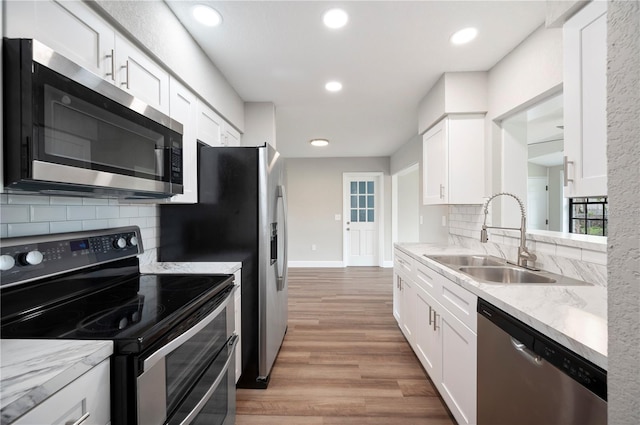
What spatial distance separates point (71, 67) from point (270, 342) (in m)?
1.95

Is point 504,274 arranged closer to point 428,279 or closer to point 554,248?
point 554,248

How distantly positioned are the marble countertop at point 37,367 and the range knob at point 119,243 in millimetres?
707

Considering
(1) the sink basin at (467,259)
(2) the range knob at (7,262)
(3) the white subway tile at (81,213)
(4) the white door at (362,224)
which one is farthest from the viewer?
(4) the white door at (362,224)

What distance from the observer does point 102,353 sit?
761 millimetres

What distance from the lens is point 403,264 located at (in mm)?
2652

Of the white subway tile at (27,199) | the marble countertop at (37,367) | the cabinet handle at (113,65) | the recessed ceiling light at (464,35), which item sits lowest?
the marble countertop at (37,367)

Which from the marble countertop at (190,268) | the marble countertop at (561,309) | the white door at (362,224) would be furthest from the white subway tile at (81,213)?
the white door at (362,224)

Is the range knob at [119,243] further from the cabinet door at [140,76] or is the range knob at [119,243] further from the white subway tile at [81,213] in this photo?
the cabinet door at [140,76]

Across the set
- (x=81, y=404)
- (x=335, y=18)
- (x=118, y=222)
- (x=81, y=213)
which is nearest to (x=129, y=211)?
(x=118, y=222)

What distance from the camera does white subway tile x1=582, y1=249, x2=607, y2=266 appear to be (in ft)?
4.41

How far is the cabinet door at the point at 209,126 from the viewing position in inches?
80.0

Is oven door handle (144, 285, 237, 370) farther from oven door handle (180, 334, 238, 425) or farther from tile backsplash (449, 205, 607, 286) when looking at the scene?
tile backsplash (449, 205, 607, 286)

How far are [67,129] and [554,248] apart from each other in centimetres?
241

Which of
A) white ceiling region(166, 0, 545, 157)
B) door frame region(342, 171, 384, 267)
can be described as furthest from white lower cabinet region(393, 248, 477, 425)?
door frame region(342, 171, 384, 267)
